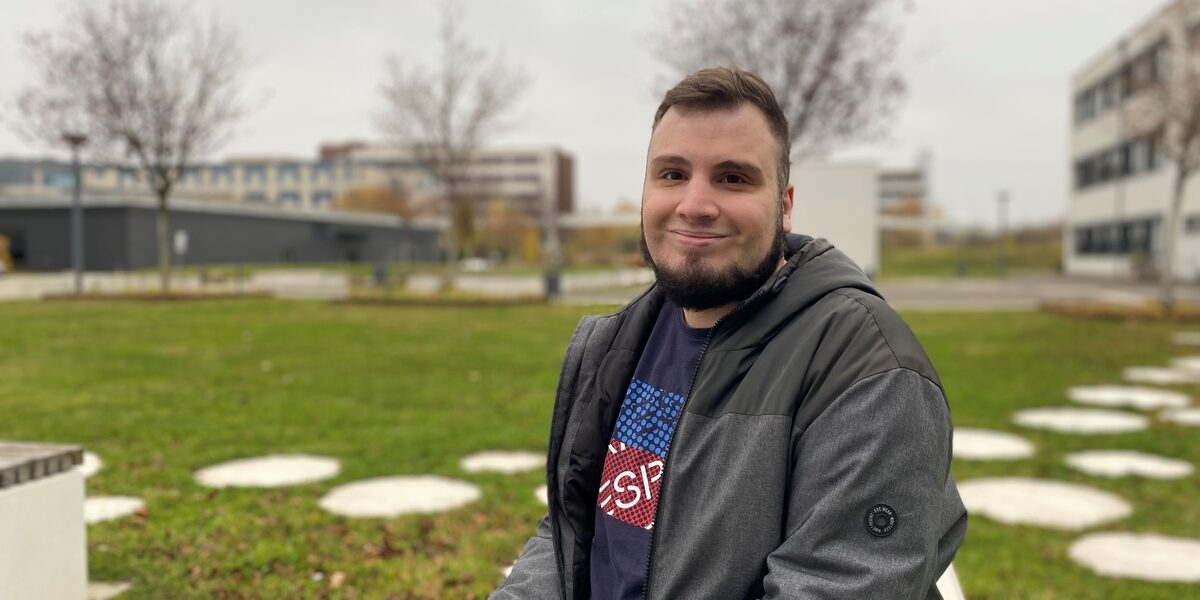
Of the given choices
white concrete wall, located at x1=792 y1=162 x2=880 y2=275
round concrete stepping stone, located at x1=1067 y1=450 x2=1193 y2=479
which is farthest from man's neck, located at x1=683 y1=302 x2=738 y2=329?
white concrete wall, located at x1=792 y1=162 x2=880 y2=275

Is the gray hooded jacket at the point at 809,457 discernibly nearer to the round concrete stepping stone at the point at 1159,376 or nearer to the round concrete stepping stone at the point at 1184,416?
the round concrete stepping stone at the point at 1184,416

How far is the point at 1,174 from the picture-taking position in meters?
70.4

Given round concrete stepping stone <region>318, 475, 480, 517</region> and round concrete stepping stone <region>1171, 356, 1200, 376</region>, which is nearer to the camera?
round concrete stepping stone <region>318, 475, 480, 517</region>

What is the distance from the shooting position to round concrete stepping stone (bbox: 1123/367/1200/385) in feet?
33.7

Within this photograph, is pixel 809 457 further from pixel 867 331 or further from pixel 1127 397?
pixel 1127 397

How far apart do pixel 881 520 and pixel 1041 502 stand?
15.4 ft

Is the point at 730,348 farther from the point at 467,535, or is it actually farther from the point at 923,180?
the point at 923,180

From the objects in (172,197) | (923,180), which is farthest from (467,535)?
(923,180)

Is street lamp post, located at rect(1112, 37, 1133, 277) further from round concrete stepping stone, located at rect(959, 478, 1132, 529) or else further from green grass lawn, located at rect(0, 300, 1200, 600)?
round concrete stepping stone, located at rect(959, 478, 1132, 529)

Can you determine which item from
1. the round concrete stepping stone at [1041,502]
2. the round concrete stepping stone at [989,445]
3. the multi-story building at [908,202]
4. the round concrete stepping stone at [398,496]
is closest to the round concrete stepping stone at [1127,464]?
the round concrete stepping stone at [989,445]

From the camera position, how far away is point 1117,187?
44.7 m

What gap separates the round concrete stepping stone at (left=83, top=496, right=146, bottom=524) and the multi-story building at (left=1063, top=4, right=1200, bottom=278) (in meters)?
30.4

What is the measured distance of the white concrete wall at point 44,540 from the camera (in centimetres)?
307

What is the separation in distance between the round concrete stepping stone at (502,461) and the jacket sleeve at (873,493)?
473 cm
